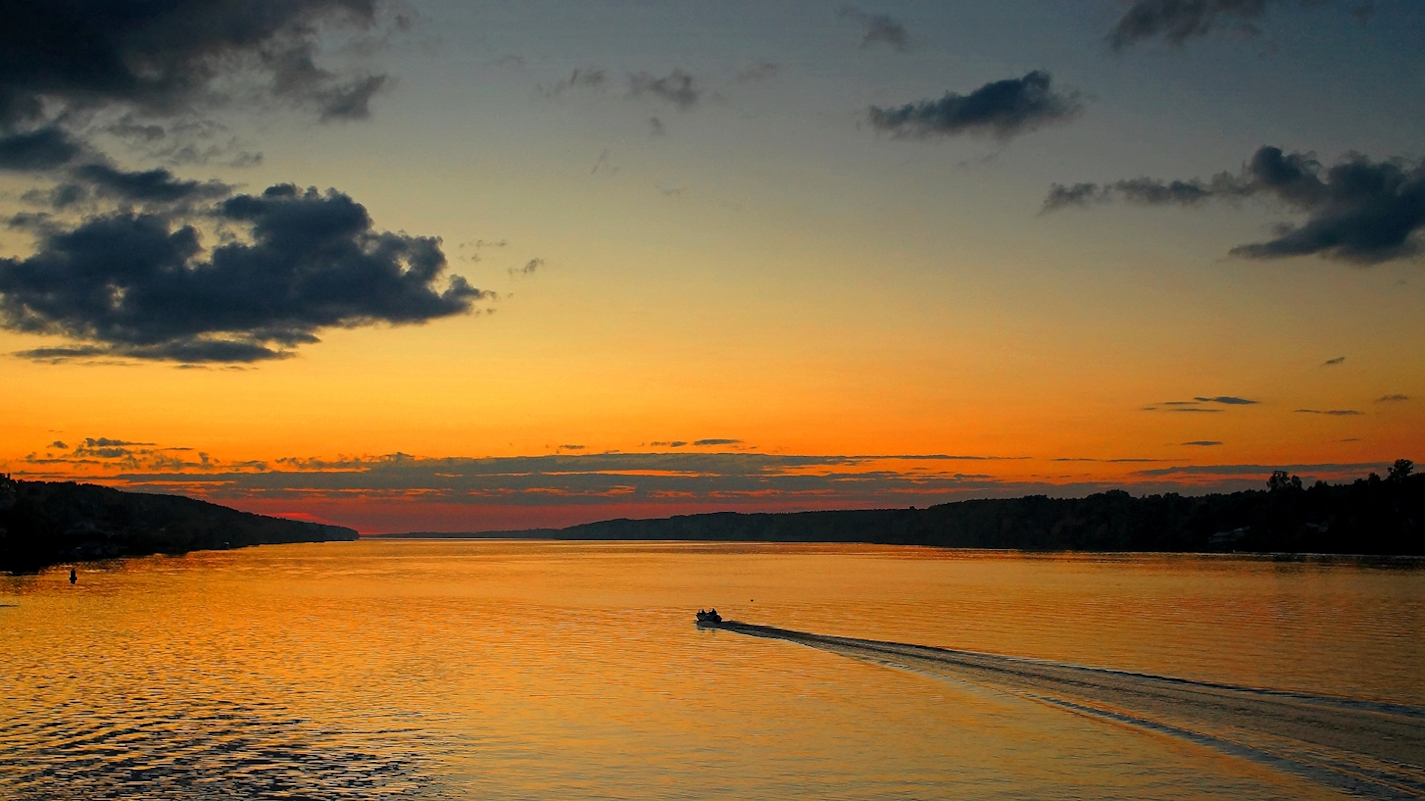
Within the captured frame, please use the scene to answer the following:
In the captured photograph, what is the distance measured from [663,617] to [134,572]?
384 feet

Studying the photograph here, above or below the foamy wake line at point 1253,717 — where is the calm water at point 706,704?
below

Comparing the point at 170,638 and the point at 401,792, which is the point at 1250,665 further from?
the point at 170,638

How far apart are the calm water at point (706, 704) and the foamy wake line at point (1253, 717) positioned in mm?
154

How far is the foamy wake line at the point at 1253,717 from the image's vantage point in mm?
29547

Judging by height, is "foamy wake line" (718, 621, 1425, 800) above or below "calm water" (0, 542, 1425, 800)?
above

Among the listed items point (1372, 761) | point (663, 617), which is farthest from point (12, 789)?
point (663, 617)

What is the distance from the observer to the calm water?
29.6 metres

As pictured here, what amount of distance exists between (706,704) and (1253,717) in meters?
20.2

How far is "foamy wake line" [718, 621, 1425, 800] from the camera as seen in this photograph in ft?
96.9

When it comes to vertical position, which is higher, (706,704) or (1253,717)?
(1253,717)

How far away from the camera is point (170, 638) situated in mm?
67750

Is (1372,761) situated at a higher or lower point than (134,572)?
higher

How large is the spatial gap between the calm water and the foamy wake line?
0.15 meters

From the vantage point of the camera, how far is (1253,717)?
36.7 metres
